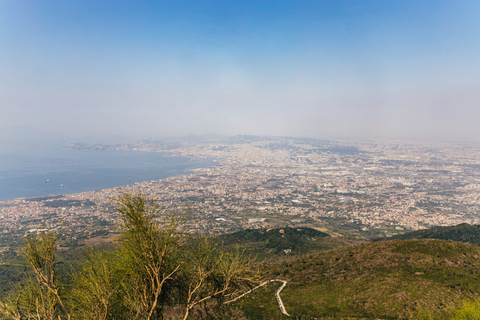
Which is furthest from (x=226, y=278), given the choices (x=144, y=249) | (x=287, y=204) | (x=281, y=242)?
(x=287, y=204)

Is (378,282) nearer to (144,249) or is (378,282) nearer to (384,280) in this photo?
(384,280)

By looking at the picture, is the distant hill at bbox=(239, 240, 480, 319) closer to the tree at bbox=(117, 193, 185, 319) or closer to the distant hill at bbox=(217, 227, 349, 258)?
the tree at bbox=(117, 193, 185, 319)

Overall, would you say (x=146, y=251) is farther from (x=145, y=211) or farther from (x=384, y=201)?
(x=384, y=201)

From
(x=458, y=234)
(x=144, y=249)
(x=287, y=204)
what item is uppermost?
(x=144, y=249)

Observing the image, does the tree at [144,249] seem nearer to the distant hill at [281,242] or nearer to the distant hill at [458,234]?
the distant hill at [281,242]

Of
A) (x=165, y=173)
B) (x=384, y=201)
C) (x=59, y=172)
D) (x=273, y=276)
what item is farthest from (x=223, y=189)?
(x=59, y=172)

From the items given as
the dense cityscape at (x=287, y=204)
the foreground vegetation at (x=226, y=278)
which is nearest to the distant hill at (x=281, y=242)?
the foreground vegetation at (x=226, y=278)
